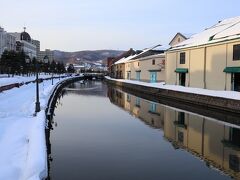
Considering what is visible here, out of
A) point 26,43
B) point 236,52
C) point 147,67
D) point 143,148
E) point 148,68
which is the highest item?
point 26,43

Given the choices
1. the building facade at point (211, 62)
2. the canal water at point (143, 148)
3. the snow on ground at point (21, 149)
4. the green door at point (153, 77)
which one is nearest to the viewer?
the snow on ground at point (21, 149)

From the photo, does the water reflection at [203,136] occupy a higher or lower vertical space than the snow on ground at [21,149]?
lower

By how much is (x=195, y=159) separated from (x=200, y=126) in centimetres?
736

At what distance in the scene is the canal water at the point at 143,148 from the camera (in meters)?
11.6

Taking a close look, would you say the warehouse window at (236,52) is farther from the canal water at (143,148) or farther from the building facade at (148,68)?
the building facade at (148,68)

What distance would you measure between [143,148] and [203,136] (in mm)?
4044

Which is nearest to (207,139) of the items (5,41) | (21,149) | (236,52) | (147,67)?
(21,149)

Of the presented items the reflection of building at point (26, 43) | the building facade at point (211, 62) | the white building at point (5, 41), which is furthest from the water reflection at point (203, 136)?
the reflection of building at point (26, 43)

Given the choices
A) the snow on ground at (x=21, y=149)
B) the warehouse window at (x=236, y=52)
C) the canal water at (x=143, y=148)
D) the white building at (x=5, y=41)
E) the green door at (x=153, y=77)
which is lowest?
the canal water at (x=143, y=148)

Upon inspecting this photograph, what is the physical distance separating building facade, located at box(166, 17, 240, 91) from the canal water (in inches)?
344

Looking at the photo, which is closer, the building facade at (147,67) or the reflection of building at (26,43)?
the building facade at (147,67)

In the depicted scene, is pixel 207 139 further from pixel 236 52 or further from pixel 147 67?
pixel 147 67

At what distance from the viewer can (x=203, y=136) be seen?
17.8 metres

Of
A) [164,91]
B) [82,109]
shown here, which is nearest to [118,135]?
[82,109]
